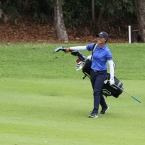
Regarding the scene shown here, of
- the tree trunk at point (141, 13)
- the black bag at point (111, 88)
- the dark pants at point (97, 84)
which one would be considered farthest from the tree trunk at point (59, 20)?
the dark pants at point (97, 84)

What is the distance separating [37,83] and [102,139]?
8.07 m

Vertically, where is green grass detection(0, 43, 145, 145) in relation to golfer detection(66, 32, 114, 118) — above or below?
below

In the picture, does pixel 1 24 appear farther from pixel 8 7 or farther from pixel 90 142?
pixel 90 142

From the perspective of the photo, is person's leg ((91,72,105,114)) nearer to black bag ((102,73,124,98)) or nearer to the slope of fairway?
black bag ((102,73,124,98))

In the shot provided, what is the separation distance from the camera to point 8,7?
36531mm

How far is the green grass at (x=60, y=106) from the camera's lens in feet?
33.6

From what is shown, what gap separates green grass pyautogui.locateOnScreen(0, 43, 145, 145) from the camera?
33.6 ft

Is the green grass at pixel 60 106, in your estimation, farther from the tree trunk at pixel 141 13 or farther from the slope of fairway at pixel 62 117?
the tree trunk at pixel 141 13

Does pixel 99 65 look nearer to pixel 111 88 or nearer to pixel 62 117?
pixel 111 88

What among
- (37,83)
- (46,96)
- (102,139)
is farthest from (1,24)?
(102,139)

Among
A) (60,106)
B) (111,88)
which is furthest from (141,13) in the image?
(111,88)

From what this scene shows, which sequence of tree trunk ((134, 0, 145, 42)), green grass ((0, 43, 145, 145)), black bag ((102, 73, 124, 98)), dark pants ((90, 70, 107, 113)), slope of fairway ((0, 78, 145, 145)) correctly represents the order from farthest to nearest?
tree trunk ((134, 0, 145, 42)) → black bag ((102, 73, 124, 98)) → dark pants ((90, 70, 107, 113)) → green grass ((0, 43, 145, 145)) → slope of fairway ((0, 78, 145, 145))

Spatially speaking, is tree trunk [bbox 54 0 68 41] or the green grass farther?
tree trunk [bbox 54 0 68 41]

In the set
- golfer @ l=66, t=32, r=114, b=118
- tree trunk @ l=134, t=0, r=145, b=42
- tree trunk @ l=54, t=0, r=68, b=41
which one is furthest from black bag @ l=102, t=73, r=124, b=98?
tree trunk @ l=54, t=0, r=68, b=41
